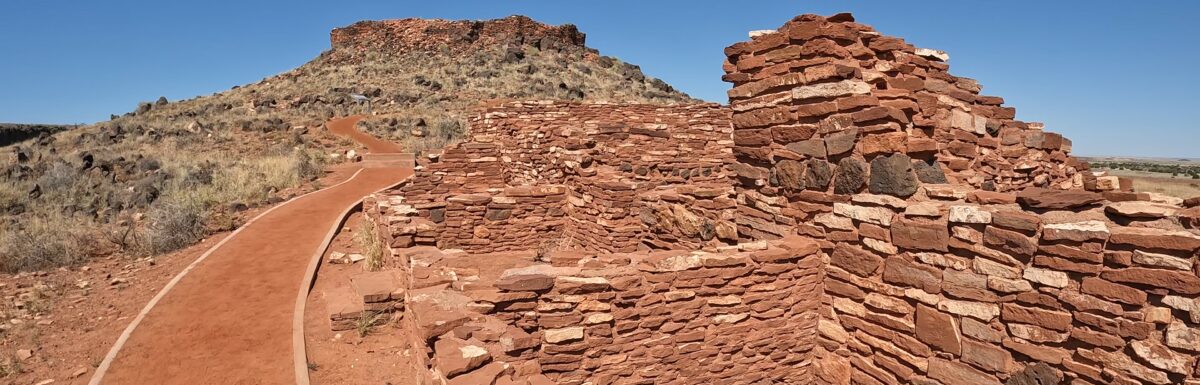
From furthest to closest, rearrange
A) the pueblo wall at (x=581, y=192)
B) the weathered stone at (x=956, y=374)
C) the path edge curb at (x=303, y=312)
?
the pueblo wall at (x=581, y=192), the path edge curb at (x=303, y=312), the weathered stone at (x=956, y=374)

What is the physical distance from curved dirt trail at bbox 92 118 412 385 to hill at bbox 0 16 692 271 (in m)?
2.04

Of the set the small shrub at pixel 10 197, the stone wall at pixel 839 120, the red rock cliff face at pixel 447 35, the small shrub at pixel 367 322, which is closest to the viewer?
the stone wall at pixel 839 120

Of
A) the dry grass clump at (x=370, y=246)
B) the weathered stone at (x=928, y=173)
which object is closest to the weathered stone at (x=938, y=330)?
the weathered stone at (x=928, y=173)

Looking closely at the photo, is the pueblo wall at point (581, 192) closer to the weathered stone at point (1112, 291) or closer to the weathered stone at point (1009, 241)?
the weathered stone at point (1009, 241)

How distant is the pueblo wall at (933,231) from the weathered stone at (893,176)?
0.03 ft

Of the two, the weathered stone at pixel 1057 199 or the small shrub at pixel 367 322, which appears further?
the small shrub at pixel 367 322

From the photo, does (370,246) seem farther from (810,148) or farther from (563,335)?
(810,148)

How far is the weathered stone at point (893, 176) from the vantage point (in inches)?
166

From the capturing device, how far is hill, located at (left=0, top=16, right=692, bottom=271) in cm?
1295

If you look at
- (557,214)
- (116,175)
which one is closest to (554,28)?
(116,175)

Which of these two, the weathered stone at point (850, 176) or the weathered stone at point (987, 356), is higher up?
the weathered stone at point (850, 176)

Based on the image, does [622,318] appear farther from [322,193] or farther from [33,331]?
[322,193]

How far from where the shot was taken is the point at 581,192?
9039mm

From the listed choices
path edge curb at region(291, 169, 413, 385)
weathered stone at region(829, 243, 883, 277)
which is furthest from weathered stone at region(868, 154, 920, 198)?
path edge curb at region(291, 169, 413, 385)
